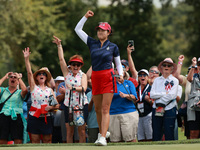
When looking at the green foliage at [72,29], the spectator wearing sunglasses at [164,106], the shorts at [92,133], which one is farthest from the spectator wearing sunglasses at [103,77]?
the green foliage at [72,29]

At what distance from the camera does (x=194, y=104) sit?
10.3 m

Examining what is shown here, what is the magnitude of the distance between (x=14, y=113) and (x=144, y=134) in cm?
302

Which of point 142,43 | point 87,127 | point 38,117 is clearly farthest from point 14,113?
point 142,43

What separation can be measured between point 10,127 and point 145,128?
3.07 metres

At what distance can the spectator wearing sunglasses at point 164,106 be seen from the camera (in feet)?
32.5

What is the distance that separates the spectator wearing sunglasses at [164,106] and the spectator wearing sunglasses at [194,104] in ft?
1.67

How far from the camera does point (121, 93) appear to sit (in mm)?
9859

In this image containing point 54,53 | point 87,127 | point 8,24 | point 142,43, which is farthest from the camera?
point 142,43

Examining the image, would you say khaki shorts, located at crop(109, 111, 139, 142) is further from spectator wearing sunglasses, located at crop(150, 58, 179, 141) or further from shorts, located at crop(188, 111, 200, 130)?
shorts, located at crop(188, 111, 200, 130)

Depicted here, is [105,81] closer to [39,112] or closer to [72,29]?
[39,112]

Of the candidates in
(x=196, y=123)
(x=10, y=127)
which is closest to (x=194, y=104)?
(x=196, y=123)

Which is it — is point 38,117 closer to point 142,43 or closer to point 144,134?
point 144,134

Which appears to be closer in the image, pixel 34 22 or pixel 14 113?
pixel 14 113

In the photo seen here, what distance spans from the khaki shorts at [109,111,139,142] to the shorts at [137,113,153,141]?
0.87m
